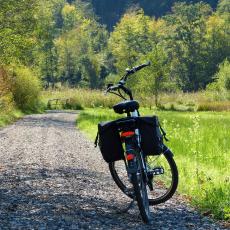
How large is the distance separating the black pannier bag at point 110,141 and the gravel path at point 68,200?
755 millimetres

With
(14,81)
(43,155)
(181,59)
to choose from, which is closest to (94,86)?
(181,59)

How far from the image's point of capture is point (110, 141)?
22.6 ft

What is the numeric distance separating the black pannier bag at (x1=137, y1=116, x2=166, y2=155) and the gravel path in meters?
0.88

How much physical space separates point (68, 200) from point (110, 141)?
4.09 ft

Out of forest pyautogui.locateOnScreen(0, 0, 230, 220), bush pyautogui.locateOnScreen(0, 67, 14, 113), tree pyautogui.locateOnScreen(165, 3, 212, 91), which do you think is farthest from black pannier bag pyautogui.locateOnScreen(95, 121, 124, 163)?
tree pyautogui.locateOnScreen(165, 3, 212, 91)

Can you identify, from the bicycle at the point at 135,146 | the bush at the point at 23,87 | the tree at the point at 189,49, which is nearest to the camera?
the bicycle at the point at 135,146

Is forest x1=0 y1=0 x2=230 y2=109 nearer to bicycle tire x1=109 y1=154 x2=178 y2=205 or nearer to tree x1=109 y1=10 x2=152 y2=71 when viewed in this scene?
tree x1=109 y1=10 x2=152 y2=71

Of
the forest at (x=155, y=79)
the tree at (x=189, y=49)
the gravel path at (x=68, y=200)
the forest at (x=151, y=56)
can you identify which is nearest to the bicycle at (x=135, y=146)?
the gravel path at (x=68, y=200)

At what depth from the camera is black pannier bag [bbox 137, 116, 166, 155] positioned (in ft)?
22.1

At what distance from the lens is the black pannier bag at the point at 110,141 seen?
6816mm

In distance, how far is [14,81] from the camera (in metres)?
37.6

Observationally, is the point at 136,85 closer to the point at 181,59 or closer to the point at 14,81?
the point at 14,81

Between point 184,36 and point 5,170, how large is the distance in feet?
406

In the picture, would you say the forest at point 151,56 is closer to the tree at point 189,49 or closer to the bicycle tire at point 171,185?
the tree at point 189,49
